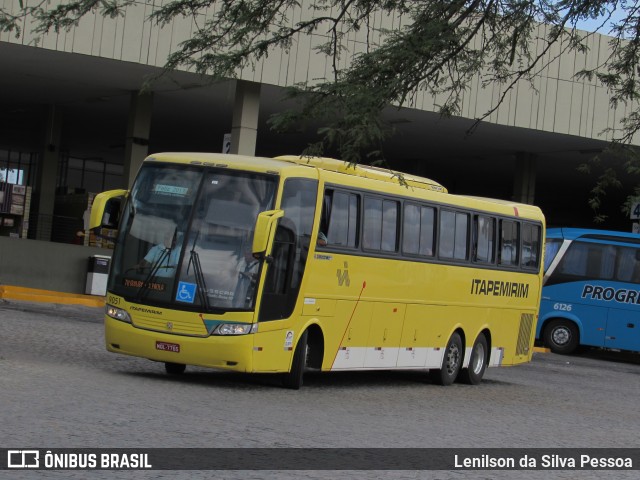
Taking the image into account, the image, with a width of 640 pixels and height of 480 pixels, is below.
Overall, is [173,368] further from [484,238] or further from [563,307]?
[563,307]

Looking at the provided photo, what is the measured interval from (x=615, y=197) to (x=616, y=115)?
19.1 metres

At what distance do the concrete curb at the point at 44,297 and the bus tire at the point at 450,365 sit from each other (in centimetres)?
1222

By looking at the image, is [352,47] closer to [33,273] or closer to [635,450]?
[33,273]

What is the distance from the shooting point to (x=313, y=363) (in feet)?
51.0

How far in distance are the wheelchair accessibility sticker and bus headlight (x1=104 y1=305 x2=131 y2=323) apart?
0.77m

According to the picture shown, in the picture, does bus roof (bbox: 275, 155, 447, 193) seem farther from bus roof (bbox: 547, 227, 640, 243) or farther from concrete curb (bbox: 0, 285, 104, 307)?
bus roof (bbox: 547, 227, 640, 243)

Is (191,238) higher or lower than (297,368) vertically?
higher

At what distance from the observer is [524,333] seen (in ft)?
69.6

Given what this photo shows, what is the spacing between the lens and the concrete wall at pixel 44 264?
30.7 metres

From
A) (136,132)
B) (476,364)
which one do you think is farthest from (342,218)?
(136,132)

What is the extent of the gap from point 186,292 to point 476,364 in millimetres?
6980

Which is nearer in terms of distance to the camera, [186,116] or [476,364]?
[476,364]

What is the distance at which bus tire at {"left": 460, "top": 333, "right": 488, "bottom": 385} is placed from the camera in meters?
19.5

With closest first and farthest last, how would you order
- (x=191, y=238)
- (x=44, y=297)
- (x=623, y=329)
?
(x=191, y=238), (x=44, y=297), (x=623, y=329)
